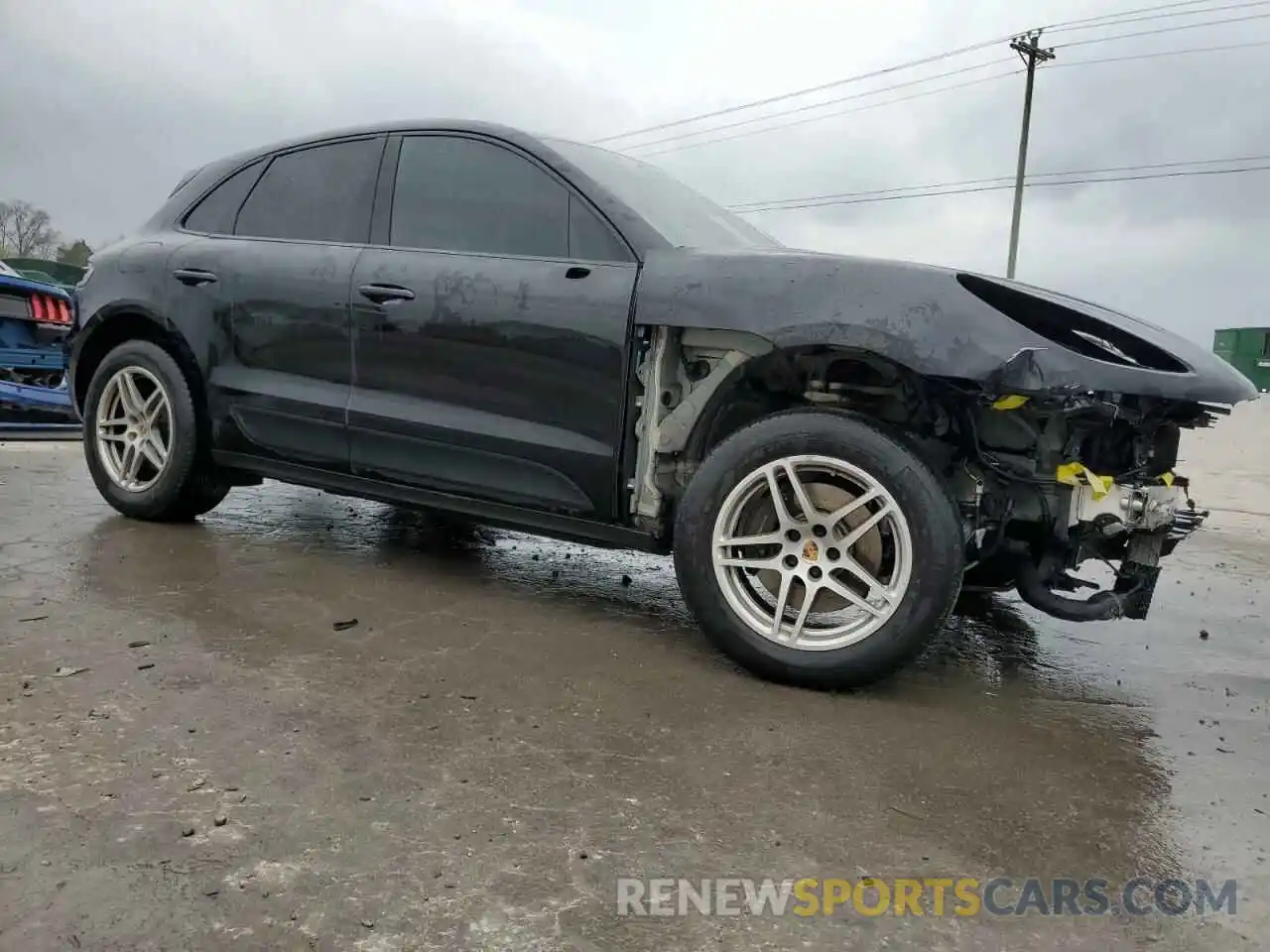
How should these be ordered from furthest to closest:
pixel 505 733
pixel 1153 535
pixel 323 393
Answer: pixel 323 393 < pixel 1153 535 < pixel 505 733

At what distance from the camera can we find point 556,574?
4098 millimetres

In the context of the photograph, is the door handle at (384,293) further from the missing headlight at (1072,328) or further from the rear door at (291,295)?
the missing headlight at (1072,328)

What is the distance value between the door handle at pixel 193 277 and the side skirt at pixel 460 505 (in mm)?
725

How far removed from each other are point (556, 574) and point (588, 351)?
127 centimetres

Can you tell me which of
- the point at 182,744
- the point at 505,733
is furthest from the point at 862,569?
the point at 182,744

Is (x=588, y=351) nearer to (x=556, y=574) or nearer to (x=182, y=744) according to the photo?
(x=556, y=574)

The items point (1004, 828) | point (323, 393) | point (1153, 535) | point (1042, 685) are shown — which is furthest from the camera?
point (323, 393)

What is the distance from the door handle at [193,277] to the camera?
4.04 m

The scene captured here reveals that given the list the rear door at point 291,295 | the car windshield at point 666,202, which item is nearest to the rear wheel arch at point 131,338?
the rear door at point 291,295

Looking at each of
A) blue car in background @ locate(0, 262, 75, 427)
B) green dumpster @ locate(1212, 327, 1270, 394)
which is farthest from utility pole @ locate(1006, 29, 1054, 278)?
blue car in background @ locate(0, 262, 75, 427)

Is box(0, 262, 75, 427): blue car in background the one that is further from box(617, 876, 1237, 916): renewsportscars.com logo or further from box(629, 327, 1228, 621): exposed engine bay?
box(617, 876, 1237, 916): renewsportscars.com logo

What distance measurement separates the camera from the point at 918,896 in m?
1.76

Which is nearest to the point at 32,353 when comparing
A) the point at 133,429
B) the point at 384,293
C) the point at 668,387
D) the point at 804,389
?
the point at 133,429

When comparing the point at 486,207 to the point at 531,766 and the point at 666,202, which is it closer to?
the point at 666,202
